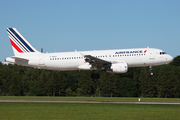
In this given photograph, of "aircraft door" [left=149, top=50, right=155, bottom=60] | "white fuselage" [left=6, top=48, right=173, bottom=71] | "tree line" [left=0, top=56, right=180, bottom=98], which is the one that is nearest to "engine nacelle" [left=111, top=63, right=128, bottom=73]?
"white fuselage" [left=6, top=48, right=173, bottom=71]

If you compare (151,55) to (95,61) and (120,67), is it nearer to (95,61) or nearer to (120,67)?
(120,67)

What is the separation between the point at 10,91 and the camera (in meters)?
116

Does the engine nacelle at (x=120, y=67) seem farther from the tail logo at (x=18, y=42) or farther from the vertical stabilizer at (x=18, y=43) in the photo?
the tail logo at (x=18, y=42)

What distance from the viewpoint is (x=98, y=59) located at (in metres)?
45.9

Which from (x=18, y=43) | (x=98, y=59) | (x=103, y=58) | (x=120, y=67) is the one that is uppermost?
(x=18, y=43)

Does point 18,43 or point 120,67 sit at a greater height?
point 18,43

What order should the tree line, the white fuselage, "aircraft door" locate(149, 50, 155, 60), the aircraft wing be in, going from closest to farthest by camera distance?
the aircraft wing < the white fuselage < "aircraft door" locate(149, 50, 155, 60) < the tree line

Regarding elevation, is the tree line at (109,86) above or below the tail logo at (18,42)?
below

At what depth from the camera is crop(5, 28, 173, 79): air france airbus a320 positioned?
47.8 m

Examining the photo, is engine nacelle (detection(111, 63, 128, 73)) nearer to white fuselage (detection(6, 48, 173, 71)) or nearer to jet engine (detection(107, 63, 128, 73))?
jet engine (detection(107, 63, 128, 73))

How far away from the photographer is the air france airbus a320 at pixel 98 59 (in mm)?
47844

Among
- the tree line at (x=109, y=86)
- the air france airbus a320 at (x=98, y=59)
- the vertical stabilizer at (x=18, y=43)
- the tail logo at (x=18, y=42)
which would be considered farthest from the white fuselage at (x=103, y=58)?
the tree line at (x=109, y=86)

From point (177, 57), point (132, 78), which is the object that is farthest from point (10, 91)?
point (177, 57)

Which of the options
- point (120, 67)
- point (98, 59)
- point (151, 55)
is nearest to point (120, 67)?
point (120, 67)
